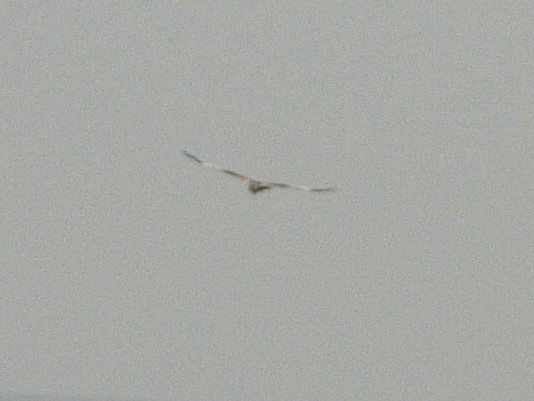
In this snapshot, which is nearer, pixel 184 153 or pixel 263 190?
pixel 184 153

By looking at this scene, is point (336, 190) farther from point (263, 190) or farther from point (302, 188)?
point (263, 190)

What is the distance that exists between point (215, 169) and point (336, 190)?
3.76m

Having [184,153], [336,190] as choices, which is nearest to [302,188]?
[336,190]

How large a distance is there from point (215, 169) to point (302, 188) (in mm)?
2574

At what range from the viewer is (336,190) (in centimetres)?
4047

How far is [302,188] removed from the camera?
41.5 metres

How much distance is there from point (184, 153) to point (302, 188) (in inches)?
155

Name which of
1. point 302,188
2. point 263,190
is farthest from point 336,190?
point 263,190

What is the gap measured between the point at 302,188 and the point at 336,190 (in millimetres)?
1401

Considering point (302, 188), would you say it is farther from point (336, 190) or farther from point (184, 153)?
point (184, 153)

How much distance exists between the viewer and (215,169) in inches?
1652

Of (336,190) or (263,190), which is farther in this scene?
(263,190)
